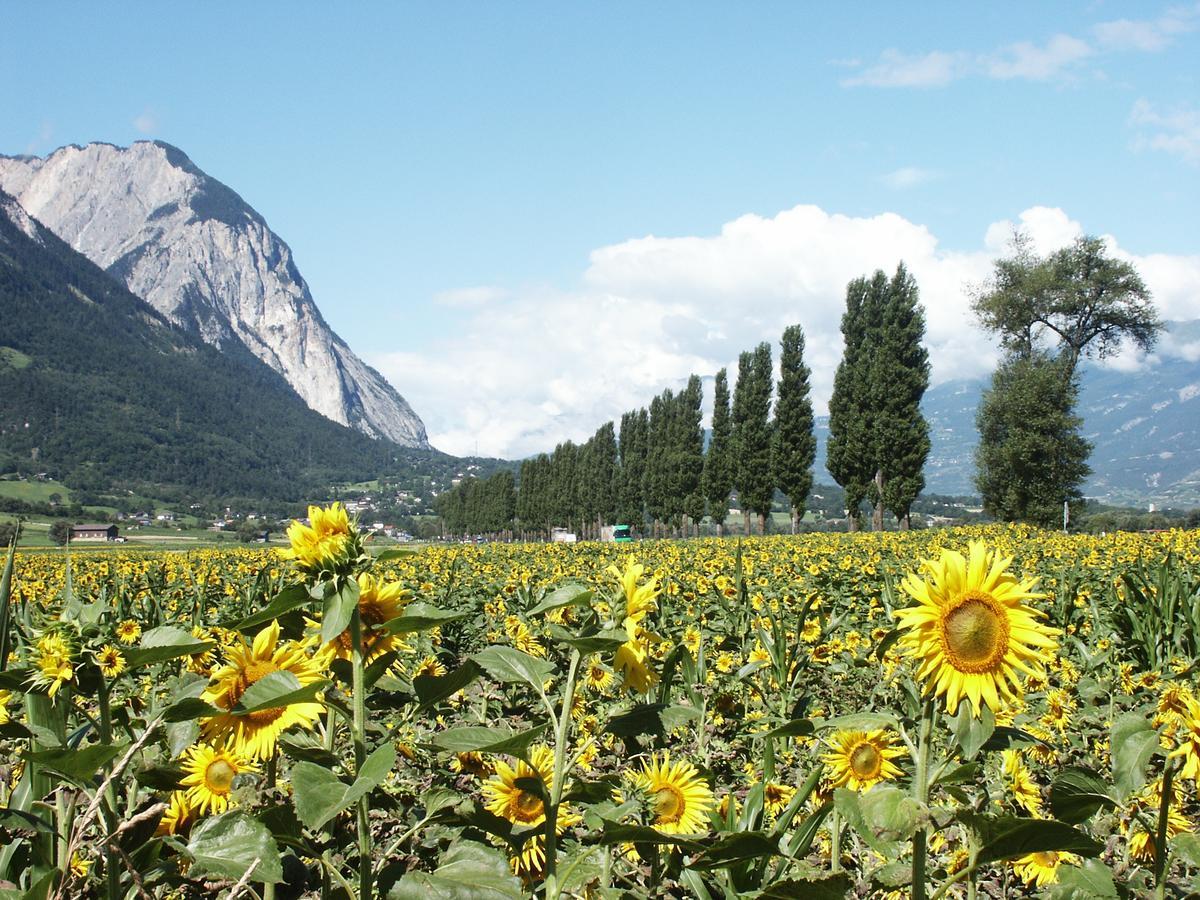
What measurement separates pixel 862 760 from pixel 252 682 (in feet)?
4.92

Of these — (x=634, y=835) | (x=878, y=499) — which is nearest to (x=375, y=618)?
(x=634, y=835)

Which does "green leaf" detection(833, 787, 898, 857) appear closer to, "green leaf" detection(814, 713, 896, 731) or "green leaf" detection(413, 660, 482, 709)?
"green leaf" detection(814, 713, 896, 731)

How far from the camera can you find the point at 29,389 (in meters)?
163

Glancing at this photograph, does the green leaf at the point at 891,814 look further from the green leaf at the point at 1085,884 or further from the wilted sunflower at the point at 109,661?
the wilted sunflower at the point at 109,661

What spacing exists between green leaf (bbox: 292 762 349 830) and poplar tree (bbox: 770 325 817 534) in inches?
1843

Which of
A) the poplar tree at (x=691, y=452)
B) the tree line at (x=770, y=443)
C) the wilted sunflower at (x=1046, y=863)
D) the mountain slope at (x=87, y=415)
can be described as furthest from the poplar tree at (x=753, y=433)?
the mountain slope at (x=87, y=415)

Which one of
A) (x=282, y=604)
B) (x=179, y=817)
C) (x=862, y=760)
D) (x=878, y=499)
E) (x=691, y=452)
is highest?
(x=691, y=452)

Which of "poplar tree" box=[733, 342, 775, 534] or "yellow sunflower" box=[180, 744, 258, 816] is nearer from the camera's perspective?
"yellow sunflower" box=[180, 744, 258, 816]

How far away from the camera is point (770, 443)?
160 feet

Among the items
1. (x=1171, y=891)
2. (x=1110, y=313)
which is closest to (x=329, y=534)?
(x=1171, y=891)

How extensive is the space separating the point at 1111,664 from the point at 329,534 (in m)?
5.39

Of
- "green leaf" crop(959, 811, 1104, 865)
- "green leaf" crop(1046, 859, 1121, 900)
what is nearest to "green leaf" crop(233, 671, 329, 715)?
"green leaf" crop(959, 811, 1104, 865)

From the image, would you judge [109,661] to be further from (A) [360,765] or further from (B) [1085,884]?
(B) [1085,884]

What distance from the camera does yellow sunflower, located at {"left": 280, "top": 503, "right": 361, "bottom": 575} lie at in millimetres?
1322
